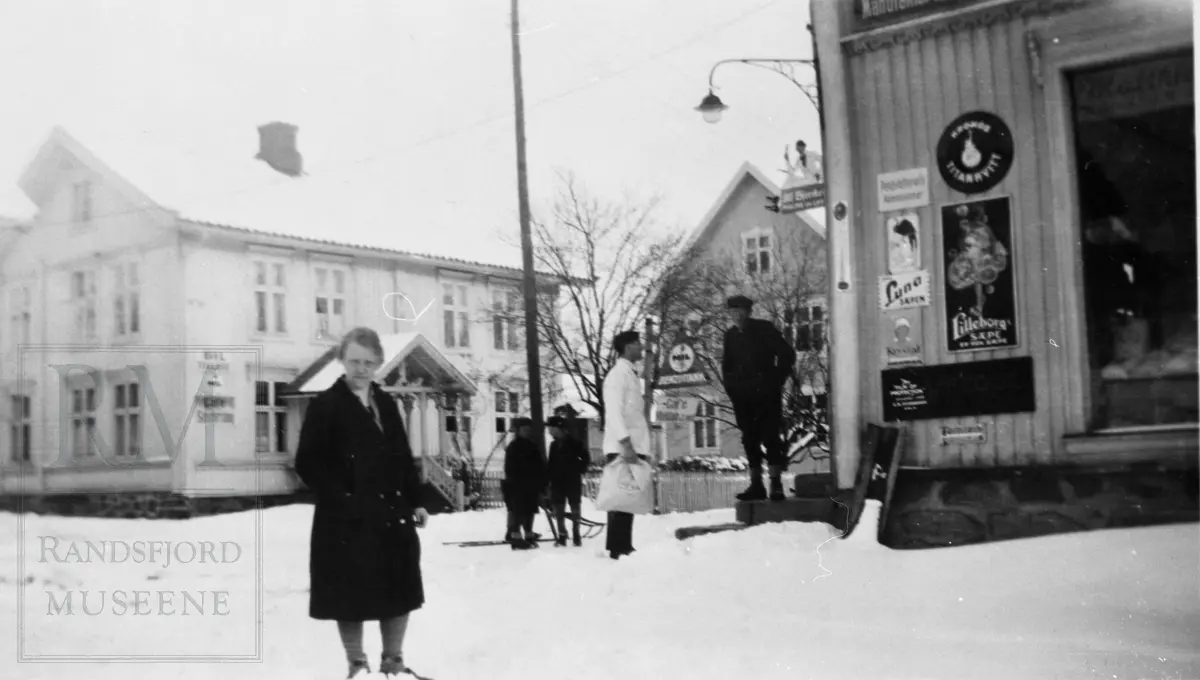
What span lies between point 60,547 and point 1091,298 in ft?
15.6

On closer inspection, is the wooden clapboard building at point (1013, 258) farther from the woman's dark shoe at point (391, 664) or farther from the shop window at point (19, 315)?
the shop window at point (19, 315)

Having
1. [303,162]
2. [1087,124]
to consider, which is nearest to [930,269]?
[1087,124]

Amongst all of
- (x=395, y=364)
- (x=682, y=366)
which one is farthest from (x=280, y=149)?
(x=682, y=366)

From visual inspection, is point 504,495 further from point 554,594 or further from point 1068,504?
point 1068,504

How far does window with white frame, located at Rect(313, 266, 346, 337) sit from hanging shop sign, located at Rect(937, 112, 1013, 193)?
8.97 ft

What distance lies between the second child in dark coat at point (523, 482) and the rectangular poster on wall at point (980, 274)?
Answer: 6.40ft

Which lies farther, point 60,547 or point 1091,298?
point 60,547

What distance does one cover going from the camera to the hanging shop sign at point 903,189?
5.24 m

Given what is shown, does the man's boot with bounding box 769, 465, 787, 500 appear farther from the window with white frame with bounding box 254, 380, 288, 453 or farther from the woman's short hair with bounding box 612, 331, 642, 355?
the window with white frame with bounding box 254, 380, 288, 453

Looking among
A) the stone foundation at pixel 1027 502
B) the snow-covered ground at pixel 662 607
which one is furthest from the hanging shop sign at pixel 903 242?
the snow-covered ground at pixel 662 607

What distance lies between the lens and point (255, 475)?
16.1 ft

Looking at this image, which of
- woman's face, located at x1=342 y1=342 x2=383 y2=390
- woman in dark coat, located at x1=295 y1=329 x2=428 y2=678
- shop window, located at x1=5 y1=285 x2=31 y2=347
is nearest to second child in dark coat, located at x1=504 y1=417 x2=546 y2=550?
woman in dark coat, located at x1=295 y1=329 x2=428 y2=678

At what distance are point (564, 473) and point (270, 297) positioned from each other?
61.0 inches

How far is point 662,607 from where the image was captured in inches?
195
